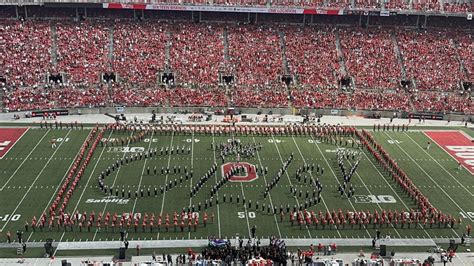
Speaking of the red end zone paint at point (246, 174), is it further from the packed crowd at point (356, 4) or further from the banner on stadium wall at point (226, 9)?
the packed crowd at point (356, 4)

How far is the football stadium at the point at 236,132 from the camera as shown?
2394 cm

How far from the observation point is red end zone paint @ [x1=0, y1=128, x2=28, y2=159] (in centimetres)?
3412

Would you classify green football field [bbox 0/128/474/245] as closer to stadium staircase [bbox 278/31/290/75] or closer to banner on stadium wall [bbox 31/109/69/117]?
banner on stadium wall [bbox 31/109/69/117]

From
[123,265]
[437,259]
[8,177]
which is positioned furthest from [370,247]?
[8,177]

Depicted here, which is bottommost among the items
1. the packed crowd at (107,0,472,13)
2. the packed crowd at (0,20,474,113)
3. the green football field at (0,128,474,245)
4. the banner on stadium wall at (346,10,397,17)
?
the green football field at (0,128,474,245)

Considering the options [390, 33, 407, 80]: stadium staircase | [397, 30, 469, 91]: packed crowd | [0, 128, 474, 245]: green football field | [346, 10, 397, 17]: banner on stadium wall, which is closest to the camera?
[0, 128, 474, 245]: green football field

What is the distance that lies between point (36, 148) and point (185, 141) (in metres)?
9.14

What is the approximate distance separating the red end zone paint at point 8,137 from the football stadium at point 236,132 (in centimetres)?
18

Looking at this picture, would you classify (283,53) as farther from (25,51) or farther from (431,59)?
(25,51)

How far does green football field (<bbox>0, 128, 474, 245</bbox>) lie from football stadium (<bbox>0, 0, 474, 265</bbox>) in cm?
13

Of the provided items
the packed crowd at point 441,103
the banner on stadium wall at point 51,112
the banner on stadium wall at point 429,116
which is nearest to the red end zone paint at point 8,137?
the banner on stadium wall at point 51,112

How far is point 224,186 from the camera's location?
29281 millimetres

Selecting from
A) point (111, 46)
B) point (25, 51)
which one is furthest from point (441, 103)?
point (25, 51)

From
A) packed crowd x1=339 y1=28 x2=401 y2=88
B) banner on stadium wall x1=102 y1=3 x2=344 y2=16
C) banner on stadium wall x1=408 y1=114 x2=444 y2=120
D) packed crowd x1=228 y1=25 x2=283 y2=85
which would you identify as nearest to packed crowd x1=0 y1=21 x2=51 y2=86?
banner on stadium wall x1=102 y1=3 x2=344 y2=16
